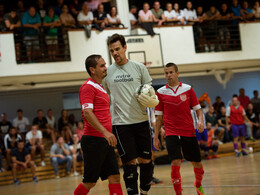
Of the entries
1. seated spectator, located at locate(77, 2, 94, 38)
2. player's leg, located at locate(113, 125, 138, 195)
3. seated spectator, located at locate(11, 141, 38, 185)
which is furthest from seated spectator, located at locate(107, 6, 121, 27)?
player's leg, located at locate(113, 125, 138, 195)

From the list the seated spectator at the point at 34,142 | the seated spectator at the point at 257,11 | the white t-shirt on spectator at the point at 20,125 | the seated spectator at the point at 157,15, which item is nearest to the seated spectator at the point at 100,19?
the seated spectator at the point at 157,15

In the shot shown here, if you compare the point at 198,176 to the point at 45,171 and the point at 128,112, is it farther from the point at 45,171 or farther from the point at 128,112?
the point at 45,171

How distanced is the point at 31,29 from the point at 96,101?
35.9 ft

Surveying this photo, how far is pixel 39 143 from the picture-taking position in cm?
1486

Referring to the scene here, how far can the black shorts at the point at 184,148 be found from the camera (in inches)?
229

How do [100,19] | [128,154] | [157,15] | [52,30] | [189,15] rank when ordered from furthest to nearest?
[189,15]
[157,15]
[100,19]
[52,30]
[128,154]

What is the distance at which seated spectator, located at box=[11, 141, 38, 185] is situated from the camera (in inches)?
544

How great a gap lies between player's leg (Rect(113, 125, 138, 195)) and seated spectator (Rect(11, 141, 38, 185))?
938 centimetres

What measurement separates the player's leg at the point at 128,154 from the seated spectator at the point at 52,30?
408 inches

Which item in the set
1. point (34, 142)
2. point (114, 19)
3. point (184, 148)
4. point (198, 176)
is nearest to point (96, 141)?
point (184, 148)

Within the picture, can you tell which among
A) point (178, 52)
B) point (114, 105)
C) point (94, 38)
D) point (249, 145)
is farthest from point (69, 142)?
point (114, 105)

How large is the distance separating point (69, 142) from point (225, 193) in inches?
393

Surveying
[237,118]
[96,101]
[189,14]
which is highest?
[189,14]

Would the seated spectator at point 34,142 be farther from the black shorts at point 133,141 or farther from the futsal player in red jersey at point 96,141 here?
the futsal player in red jersey at point 96,141
